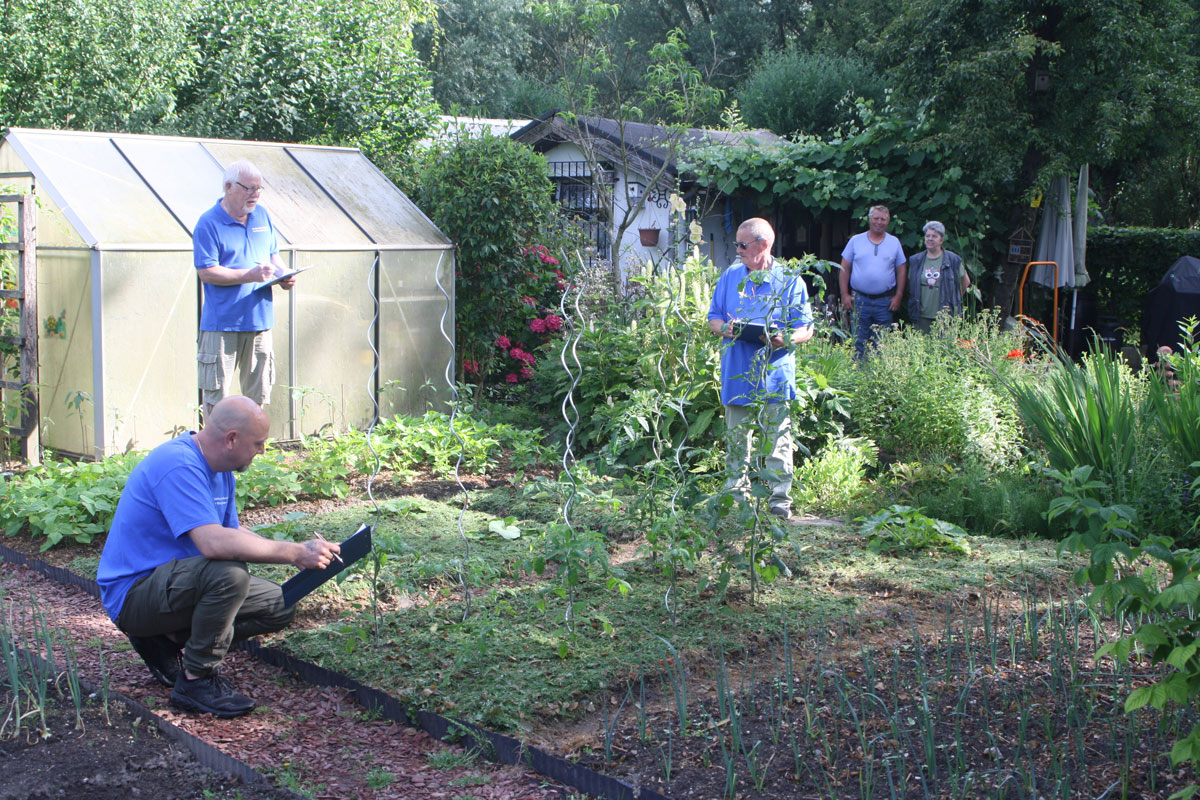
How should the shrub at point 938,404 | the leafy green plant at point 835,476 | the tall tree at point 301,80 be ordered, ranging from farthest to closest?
1. the tall tree at point 301,80
2. the shrub at point 938,404
3. the leafy green plant at point 835,476

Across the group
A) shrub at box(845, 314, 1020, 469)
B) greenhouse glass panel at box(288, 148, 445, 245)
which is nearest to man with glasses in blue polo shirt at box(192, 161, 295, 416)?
greenhouse glass panel at box(288, 148, 445, 245)

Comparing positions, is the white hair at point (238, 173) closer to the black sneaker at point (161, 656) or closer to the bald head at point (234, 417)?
the bald head at point (234, 417)

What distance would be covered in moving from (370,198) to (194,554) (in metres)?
5.81

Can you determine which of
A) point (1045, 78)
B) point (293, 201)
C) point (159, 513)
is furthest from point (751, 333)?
point (1045, 78)

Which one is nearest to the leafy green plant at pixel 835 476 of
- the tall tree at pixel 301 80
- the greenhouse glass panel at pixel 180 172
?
the greenhouse glass panel at pixel 180 172

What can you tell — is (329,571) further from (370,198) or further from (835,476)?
(370,198)

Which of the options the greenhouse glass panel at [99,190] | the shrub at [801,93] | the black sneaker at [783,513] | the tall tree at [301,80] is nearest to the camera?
the black sneaker at [783,513]

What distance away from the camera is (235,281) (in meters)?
6.15

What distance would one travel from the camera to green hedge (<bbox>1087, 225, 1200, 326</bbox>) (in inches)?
512

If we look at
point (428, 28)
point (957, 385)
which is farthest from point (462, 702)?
point (428, 28)

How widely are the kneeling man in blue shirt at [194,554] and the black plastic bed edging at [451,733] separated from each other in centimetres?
27

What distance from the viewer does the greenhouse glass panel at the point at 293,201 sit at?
802cm

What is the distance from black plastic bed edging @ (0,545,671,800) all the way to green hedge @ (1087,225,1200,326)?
11920 mm

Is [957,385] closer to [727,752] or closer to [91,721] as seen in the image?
[727,752]
